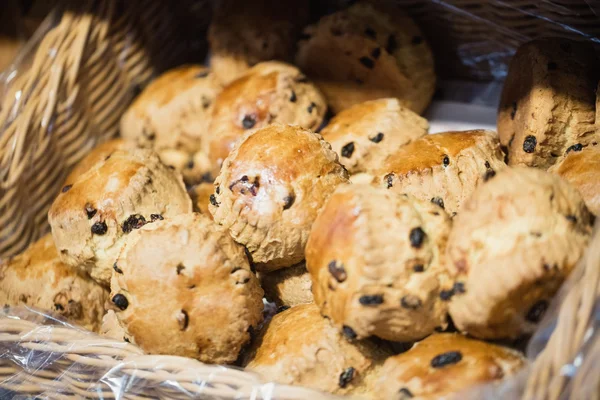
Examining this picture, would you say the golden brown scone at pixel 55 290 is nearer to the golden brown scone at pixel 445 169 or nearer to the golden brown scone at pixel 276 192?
the golden brown scone at pixel 276 192

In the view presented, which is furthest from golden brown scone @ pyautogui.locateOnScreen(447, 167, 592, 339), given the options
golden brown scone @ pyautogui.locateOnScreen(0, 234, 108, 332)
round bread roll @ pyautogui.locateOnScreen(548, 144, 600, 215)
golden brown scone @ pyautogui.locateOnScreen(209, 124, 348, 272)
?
golden brown scone @ pyautogui.locateOnScreen(0, 234, 108, 332)

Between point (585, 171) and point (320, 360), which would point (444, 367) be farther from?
point (585, 171)

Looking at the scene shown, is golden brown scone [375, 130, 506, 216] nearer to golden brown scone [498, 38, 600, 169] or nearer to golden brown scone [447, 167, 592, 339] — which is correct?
golden brown scone [498, 38, 600, 169]

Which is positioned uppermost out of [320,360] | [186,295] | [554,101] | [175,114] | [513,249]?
[554,101]

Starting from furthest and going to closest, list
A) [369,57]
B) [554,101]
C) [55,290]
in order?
[369,57], [55,290], [554,101]

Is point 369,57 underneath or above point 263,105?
above

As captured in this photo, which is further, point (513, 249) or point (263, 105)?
point (263, 105)

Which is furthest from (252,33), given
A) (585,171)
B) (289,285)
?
(585,171)
